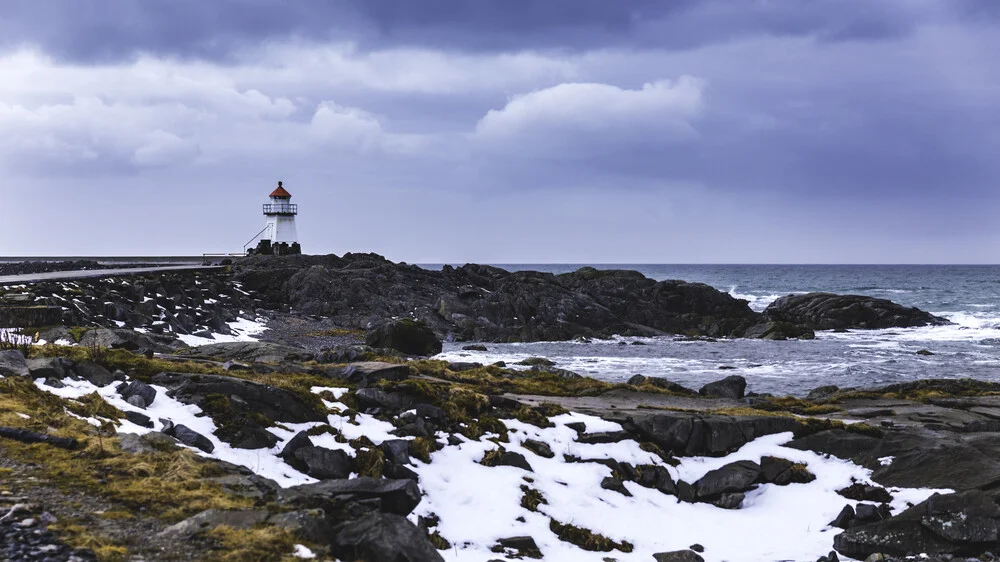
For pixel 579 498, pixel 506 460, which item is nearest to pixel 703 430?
pixel 579 498

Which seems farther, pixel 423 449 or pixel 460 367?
pixel 460 367

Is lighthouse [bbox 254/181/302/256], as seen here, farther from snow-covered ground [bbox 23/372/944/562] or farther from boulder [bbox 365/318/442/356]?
snow-covered ground [bbox 23/372/944/562]

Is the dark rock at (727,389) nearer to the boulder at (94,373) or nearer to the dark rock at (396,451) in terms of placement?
the dark rock at (396,451)

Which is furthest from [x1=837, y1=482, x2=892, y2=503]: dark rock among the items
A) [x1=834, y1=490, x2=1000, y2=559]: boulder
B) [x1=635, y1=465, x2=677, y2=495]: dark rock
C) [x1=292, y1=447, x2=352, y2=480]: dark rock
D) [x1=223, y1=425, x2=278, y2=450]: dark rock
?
[x1=223, y1=425, x2=278, y2=450]: dark rock

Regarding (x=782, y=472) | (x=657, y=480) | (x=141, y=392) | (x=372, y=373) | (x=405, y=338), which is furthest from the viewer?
(x=405, y=338)

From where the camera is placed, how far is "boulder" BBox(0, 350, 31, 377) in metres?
14.4

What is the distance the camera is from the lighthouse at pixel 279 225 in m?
90.9

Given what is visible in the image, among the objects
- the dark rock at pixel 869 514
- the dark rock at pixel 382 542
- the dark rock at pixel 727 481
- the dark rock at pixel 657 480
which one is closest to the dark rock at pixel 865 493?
the dark rock at pixel 869 514

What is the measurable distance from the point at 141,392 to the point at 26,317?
11815mm

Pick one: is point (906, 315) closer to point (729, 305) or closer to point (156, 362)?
point (729, 305)

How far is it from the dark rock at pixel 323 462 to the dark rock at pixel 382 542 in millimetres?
3623

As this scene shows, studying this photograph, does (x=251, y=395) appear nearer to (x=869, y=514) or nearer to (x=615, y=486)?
(x=615, y=486)

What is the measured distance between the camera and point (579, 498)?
14078 mm

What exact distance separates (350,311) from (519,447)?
144 ft
